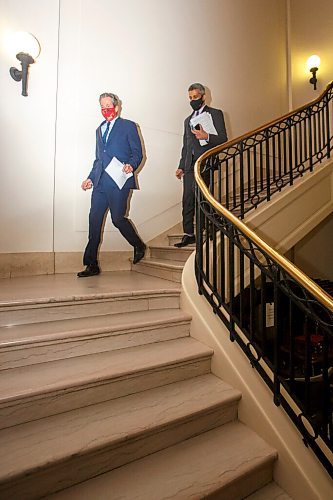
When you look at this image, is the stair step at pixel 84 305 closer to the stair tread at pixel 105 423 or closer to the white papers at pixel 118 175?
the stair tread at pixel 105 423

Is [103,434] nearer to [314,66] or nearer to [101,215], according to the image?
[101,215]

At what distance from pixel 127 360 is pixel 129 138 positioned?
2.55m

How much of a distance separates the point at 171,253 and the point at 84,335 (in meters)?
1.70

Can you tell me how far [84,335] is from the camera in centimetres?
186

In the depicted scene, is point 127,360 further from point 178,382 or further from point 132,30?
point 132,30

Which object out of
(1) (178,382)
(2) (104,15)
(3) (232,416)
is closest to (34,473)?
(1) (178,382)

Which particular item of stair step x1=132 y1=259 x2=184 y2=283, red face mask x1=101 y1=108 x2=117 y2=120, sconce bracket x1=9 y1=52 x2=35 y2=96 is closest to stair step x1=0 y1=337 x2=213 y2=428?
stair step x1=132 y1=259 x2=184 y2=283

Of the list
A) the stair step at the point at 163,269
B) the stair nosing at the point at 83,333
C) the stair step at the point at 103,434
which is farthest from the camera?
the stair step at the point at 163,269

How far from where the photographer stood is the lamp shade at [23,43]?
3.12 m

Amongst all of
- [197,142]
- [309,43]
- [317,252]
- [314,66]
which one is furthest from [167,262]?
[309,43]

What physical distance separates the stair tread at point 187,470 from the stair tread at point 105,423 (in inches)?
5.3

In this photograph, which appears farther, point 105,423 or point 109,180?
point 109,180

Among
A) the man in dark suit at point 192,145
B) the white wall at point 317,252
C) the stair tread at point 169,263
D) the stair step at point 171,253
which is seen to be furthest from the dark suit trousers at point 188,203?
the white wall at point 317,252

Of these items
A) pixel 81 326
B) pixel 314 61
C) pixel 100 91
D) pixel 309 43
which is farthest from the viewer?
pixel 309 43
